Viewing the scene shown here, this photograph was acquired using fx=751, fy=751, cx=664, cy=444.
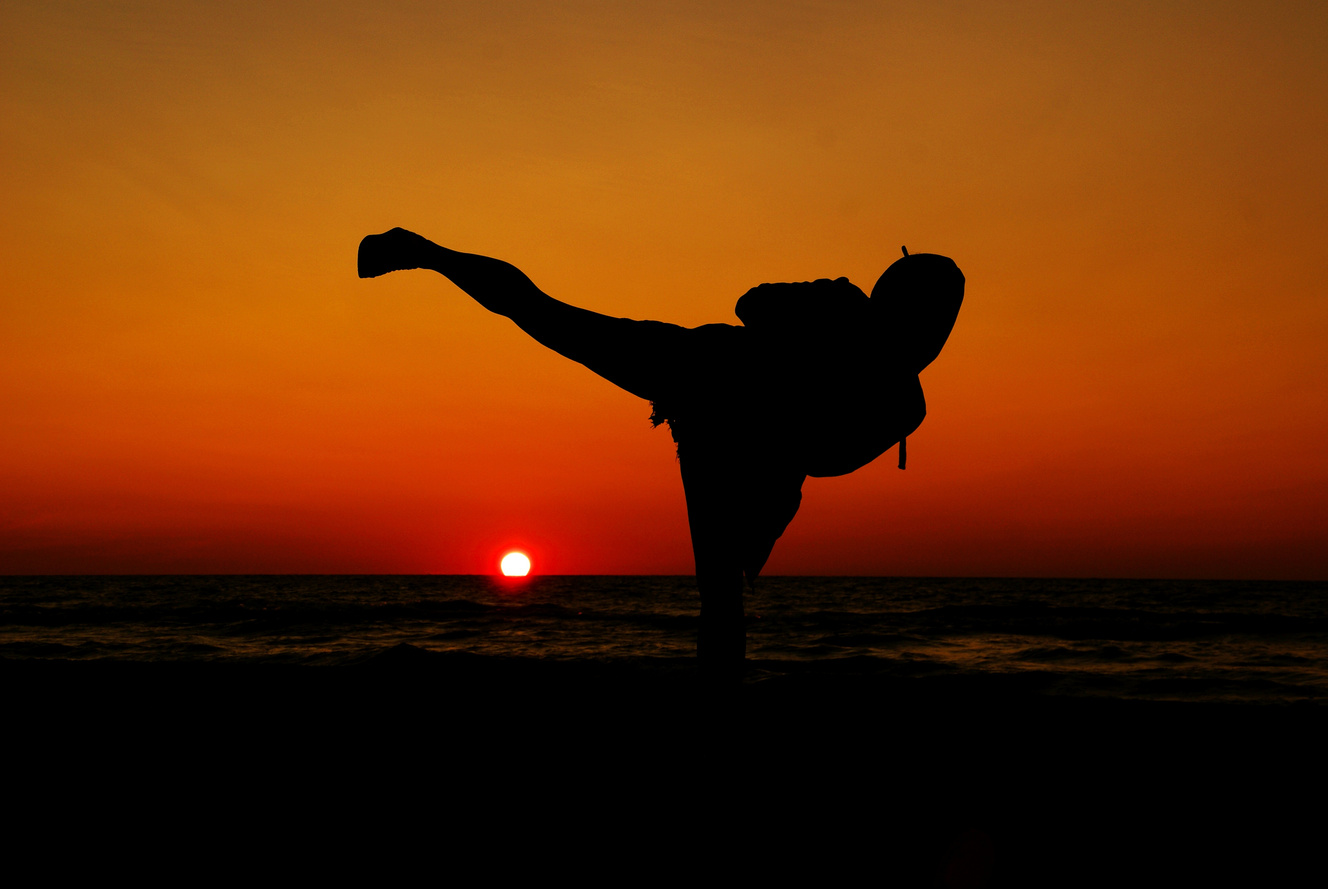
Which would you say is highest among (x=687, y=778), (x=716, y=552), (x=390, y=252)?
(x=390, y=252)

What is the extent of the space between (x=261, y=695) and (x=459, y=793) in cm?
293

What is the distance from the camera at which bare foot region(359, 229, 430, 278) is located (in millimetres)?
2080

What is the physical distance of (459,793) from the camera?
135 inches

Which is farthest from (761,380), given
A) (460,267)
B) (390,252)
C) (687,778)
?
(687,778)

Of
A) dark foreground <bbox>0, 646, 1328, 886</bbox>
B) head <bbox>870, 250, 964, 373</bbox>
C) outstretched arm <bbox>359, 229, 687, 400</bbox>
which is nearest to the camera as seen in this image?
outstretched arm <bbox>359, 229, 687, 400</bbox>

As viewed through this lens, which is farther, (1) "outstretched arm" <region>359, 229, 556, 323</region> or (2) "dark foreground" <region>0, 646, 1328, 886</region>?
(2) "dark foreground" <region>0, 646, 1328, 886</region>

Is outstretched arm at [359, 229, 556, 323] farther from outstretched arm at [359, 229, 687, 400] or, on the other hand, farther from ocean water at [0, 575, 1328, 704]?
ocean water at [0, 575, 1328, 704]

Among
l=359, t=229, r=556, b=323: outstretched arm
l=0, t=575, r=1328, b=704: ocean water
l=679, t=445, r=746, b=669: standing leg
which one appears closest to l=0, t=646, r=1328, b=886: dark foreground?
l=679, t=445, r=746, b=669: standing leg

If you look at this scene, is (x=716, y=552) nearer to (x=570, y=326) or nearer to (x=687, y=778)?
(x=570, y=326)

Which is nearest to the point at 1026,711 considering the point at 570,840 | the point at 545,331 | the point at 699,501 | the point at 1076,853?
the point at 1076,853

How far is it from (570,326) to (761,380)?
57 centimetres

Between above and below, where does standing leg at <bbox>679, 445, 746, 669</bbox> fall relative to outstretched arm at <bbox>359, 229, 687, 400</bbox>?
below

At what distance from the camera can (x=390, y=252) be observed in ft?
6.95

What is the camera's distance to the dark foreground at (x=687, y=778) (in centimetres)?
277
